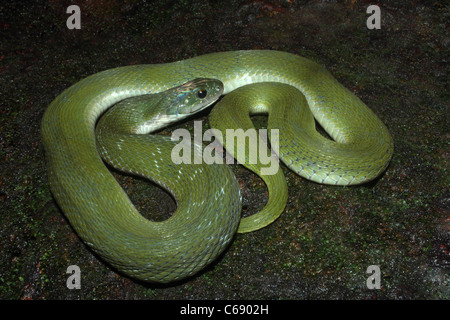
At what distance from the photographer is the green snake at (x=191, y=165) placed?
8.30 ft

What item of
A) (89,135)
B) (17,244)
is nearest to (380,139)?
(89,135)

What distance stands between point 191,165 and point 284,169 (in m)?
0.78

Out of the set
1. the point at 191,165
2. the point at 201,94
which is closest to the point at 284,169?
the point at 191,165

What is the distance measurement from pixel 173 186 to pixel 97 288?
34.8 inches

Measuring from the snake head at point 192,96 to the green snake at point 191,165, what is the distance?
0.06 ft

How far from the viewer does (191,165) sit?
2.92 metres

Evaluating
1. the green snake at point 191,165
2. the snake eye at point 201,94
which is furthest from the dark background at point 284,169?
the snake eye at point 201,94

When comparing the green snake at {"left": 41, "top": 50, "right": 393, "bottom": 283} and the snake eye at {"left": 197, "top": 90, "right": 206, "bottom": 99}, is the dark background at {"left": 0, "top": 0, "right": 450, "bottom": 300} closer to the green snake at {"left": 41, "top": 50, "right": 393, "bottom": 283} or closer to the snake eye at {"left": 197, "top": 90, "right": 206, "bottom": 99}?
the green snake at {"left": 41, "top": 50, "right": 393, "bottom": 283}

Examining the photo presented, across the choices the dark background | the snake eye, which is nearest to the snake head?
the snake eye

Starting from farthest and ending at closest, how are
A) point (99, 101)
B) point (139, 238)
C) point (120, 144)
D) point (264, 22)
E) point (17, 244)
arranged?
1. point (264, 22)
2. point (99, 101)
3. point (120, 144)
4. point (17, 244)
5. point (139, 238)

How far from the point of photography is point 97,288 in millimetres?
2631

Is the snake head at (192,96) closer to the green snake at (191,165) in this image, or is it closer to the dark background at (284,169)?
the green snake at (191,165)

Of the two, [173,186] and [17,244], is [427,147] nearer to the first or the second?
[173,186]

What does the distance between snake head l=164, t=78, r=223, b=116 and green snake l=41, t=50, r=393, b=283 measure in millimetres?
18
